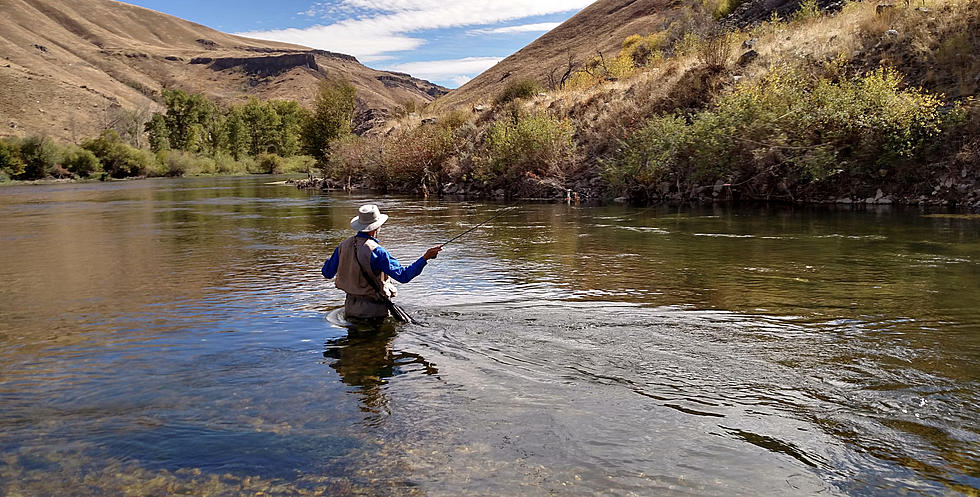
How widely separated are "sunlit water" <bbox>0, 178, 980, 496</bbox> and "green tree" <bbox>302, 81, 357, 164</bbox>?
51234 mm

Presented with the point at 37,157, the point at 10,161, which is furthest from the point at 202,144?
the point at 10,161

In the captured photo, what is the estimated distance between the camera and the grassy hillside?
2058 cm

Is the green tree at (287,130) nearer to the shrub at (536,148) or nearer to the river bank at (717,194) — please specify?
the river bank at (717,194)

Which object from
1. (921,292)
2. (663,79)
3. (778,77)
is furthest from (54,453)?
(663,79)

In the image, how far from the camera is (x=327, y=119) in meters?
64.0

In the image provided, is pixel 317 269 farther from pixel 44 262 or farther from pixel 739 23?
pixel 739 23

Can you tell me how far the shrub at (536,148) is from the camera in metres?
31.2

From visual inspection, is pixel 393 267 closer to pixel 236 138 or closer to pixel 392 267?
pixel 392 267

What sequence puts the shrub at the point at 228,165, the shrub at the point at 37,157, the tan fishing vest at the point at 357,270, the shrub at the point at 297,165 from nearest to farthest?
the tan fishing vest at the point at 357,270 < the shrub at the point at 37,157 < the shrub at the point at 228,165 < the shrub at the point at 297,165

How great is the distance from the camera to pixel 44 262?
1506 cm

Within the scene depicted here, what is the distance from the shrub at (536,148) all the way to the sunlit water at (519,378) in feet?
57.7

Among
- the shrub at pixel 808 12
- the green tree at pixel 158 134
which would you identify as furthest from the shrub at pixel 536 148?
the green tree at pixel 158 134

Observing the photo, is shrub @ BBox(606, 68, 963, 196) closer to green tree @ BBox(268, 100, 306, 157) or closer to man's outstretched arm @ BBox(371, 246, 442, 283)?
man's outstretched arm @ BBox(371, 246, 442, 283)

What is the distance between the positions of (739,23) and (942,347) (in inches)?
1605
